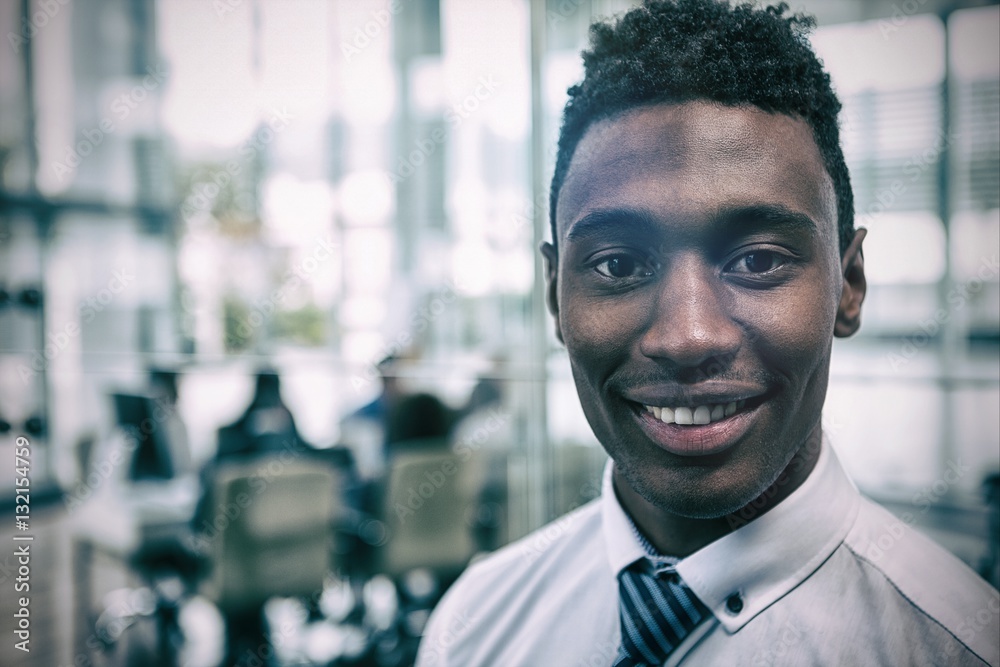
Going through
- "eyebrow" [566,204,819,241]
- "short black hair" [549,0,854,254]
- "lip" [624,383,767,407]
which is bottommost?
"lip" [624,383,767,407]

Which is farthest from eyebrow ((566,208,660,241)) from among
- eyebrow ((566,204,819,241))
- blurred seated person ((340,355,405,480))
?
blurred seated person ((340,355,405,480))

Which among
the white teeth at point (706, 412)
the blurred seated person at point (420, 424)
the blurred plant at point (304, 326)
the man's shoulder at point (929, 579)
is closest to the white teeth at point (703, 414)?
the white teeth at point (706, 412)

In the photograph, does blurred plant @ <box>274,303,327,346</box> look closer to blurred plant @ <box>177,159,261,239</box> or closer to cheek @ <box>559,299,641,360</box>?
blurred plant @ <box>177,159,261,239</box>

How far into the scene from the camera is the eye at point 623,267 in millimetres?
703

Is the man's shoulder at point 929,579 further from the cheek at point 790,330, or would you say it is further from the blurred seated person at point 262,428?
the blurred seated person at point 262,428

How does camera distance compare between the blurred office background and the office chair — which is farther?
the office chair

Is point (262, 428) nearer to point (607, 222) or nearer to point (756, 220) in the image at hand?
point (607, 222)

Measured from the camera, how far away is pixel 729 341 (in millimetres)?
664

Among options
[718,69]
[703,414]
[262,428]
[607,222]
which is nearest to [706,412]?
[703,414]

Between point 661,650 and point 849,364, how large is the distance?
1.27 feet

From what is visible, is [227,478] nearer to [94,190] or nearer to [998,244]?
[94,190]

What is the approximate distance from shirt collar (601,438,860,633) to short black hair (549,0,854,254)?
0.89 ft

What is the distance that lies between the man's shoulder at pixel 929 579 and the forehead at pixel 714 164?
331mm

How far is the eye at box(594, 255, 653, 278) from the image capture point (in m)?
0.70
